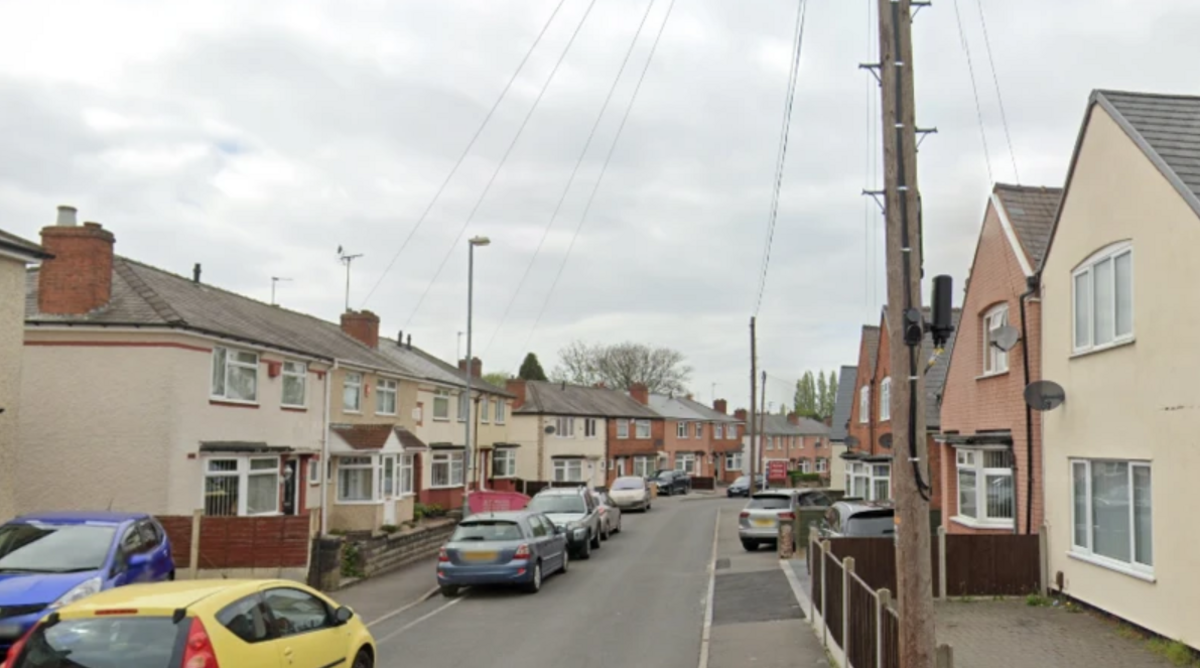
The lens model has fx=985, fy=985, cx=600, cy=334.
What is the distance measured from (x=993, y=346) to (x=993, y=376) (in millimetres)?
540

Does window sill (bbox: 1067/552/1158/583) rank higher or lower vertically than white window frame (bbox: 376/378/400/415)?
lower

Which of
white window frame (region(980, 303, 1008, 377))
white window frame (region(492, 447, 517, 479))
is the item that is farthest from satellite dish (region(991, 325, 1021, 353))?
white window frame (region(492, 447, 517, 479))

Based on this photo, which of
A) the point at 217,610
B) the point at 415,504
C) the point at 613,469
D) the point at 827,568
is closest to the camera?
the point at 217,610

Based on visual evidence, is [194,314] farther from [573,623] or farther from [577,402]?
[577,402]

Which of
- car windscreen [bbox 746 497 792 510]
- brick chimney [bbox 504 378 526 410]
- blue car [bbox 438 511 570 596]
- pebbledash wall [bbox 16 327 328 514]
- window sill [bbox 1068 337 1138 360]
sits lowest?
blue car [bbox 438 511 570 596]

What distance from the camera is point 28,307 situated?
19.7m

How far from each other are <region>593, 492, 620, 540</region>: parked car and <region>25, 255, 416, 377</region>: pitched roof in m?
7.98

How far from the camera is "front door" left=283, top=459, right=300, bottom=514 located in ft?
79.8

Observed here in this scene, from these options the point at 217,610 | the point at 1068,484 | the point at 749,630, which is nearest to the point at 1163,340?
the point at 1068,484

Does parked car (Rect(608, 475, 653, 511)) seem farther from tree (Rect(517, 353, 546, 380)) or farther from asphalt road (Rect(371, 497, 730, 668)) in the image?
tree (Rect(517, 353, 546, 380))

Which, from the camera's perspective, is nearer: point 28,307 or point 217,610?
point 217,610

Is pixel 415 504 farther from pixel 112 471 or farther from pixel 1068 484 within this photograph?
pixel 1068 484

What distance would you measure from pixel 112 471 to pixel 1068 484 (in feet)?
54.6

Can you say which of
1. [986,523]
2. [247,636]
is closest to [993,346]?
[986,523]
